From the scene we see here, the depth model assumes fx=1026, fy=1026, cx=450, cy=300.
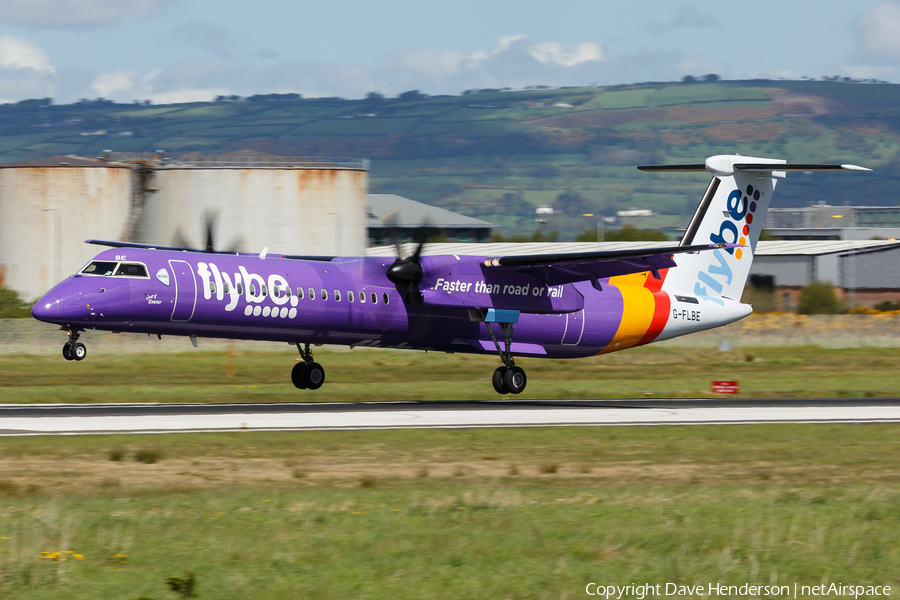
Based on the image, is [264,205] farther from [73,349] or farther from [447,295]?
[73,349]

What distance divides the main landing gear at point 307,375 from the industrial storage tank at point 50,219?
35.8 metres

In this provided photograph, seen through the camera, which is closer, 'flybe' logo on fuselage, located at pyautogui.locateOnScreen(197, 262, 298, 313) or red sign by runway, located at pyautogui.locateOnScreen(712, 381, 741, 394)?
'flybe' logo on fuselage, located at pyautogui.locateOnScreen(197, 262, 298, 313)

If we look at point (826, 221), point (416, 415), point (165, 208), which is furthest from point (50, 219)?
point (826, 221)

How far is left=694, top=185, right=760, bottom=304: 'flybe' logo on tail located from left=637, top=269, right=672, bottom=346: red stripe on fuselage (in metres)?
1.23

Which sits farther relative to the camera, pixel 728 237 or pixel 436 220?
pixel 436 220

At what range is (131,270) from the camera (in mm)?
26375

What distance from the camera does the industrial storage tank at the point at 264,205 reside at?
211 feet

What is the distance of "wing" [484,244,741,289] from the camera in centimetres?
2938

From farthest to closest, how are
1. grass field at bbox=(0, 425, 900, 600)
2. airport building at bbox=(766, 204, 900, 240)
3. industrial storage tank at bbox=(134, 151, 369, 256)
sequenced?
airport building at bbox=(766, 204, 900, 240), industrial storage tank at bbox=(134, 151, 369, 256), grass field at bbox=(0, 425, 900, 600)

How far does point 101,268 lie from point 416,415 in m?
8.89

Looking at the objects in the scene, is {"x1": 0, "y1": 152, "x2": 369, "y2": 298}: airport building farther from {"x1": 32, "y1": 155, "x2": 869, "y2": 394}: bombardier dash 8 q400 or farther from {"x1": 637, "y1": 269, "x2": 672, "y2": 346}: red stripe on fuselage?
{"x1": 32, "y1": 155, "x2": 869, "y2": 394}: bombardier dash 8 q400

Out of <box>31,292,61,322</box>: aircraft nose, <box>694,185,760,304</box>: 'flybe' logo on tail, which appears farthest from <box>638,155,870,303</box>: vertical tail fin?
<box>31,292,61,322</box>: aircraft nose

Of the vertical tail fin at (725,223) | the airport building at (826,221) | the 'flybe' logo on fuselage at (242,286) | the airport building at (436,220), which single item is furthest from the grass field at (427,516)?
the airport building at (826,221)

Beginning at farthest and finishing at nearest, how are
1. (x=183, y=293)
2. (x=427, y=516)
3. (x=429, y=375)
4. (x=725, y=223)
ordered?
(x=429, y=375) < (x=725, y=223) < (x=183, y=293) < (x=427, y=516)
